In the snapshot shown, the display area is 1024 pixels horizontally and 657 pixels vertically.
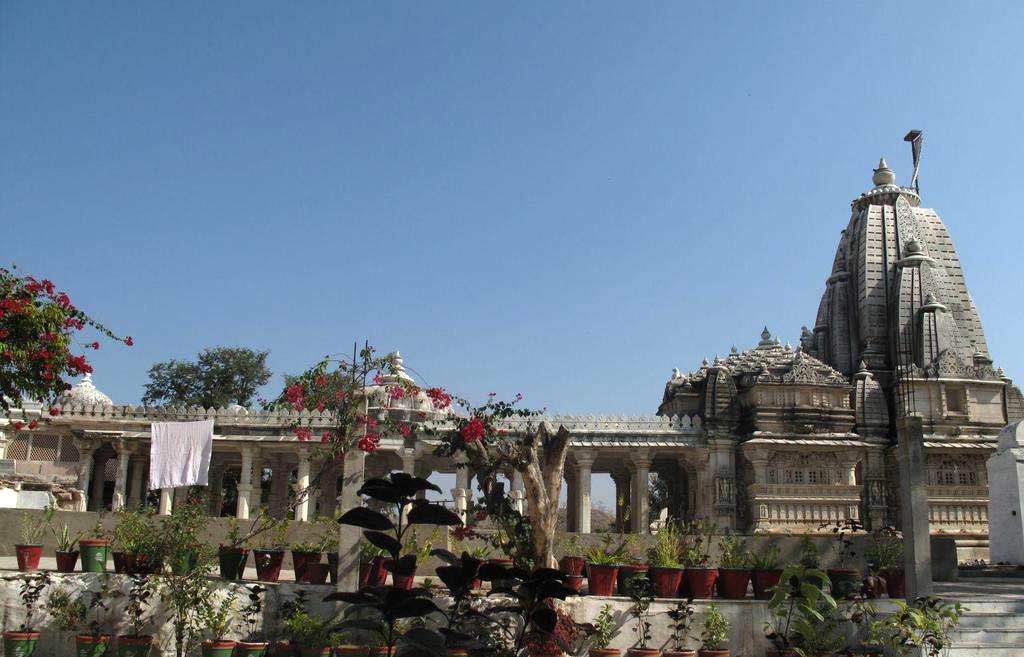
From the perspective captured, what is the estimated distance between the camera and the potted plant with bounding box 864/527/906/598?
1193 centimetres

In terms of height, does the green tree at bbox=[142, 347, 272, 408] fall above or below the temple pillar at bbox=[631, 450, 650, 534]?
above

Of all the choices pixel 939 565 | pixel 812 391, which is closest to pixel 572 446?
pixel 812 391

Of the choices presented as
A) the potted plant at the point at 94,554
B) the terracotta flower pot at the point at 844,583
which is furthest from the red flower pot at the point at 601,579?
Answer: the potted plant at the point at 94,554

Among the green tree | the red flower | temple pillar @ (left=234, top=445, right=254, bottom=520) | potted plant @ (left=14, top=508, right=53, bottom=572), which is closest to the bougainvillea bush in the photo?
potted plant @ (left=14, top=508, right=53, bottom=572)

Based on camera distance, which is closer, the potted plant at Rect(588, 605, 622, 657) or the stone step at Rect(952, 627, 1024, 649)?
the potted plant at Rect(588, 605, 622, 657)

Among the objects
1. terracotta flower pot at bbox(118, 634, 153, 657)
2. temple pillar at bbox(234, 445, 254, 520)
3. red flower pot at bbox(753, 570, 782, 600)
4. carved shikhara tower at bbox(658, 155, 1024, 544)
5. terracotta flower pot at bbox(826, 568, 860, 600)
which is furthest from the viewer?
temple pillar at bbox(234, 445, 254, 520)

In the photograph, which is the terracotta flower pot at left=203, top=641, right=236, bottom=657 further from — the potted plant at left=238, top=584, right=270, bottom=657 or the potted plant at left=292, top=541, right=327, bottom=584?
the potted plant at left=292, top=541, right=327, bottom=584

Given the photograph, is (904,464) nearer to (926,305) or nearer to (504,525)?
(504,525)

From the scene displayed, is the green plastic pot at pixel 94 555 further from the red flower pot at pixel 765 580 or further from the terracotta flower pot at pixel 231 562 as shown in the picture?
the red flower pot at pixel 765 580

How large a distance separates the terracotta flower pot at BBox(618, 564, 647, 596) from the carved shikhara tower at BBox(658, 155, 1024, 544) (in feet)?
61.9

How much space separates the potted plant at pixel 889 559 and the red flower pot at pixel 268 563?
7.80 meters

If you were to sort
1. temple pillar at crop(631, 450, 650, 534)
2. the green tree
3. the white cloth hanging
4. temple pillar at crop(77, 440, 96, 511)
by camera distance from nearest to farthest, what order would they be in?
the white cloth hanging, temple pillar at crop(631, 450, 650, 534), temple pillar at crop(77, 440, 96, 511), the green tree

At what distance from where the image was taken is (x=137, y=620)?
33.1 ft

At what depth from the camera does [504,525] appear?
10.8 m
